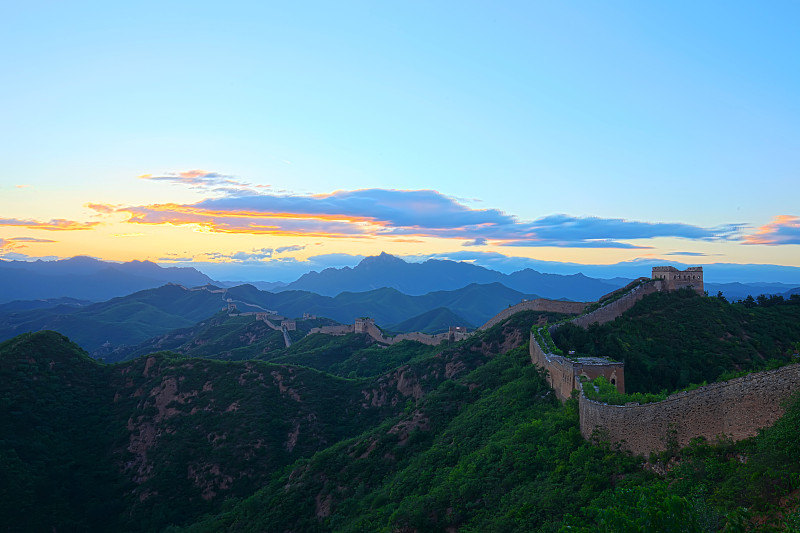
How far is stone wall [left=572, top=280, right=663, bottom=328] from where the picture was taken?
34219 millimetres

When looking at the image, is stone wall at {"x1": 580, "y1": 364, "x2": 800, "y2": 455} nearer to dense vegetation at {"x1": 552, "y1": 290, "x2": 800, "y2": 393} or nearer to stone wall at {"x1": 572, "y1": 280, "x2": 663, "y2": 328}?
dense vegetation at {"x1": 552, "y1": 290, "x2": 800, "y2": 393}

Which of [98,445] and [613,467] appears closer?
[613,467]

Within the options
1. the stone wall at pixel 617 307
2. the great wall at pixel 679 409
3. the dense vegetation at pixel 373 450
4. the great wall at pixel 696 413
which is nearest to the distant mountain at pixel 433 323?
the dense vegetation at pixel 373 450

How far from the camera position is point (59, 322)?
140m

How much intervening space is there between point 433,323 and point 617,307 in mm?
122408

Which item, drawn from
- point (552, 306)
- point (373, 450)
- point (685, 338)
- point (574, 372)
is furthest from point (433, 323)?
point (574, 372)

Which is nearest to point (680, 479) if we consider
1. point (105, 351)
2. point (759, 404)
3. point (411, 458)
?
point (759, 404)

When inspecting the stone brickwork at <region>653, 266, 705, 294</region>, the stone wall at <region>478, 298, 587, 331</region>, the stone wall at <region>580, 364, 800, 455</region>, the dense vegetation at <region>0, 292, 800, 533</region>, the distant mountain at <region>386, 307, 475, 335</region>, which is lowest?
the distant mountain at <region>386, 307, 475, 335</region>

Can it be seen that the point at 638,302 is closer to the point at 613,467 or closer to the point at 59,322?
the point at 613,467

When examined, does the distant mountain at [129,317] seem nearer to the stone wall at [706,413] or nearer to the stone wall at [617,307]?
the stone wall at [617,307]

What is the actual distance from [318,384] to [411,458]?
21.4 m

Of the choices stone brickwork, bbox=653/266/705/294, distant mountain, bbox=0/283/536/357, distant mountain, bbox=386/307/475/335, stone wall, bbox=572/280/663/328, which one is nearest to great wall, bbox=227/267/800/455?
stone wall, bbox=572/280/663/328

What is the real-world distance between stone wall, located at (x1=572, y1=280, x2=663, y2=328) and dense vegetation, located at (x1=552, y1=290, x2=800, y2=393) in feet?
2.06

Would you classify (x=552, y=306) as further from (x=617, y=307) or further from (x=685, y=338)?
(x=685, y=338)
